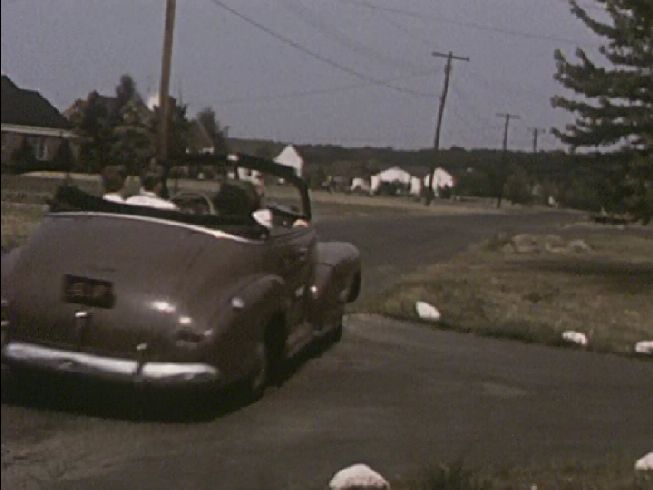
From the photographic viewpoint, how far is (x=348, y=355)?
421 cm

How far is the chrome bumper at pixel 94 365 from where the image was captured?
50.6 inches

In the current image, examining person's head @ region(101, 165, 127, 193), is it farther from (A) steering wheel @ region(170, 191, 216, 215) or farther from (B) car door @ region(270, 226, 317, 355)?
(B) car door @ region(270, 226, 317, 355)

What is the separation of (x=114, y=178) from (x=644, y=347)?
3.45 m

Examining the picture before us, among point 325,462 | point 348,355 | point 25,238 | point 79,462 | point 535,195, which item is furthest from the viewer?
point 348,355

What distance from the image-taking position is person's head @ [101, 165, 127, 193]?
58.6 inches

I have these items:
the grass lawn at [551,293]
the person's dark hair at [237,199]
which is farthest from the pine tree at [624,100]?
the person's dark hair at [237,199]

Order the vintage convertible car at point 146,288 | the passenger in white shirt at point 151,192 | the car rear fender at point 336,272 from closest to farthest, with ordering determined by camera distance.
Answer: the vintage convertible car at point 146,288
the passenger in white shirt at point 151,192
the car rear fender at point 336,272

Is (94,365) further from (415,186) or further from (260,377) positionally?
(415,186)

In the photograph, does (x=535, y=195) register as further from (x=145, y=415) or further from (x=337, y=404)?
(x=145, y=415)

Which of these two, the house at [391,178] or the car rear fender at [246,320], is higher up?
the house at [391,178]

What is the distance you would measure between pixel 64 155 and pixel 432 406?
7.90 ft

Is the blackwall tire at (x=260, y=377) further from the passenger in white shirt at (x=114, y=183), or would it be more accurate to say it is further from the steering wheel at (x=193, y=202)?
the passenger in white shirt at (x=114, y=183)

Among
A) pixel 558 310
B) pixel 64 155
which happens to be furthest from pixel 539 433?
pixel 64 155

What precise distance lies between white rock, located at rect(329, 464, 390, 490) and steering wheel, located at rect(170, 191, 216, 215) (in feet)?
3.44
